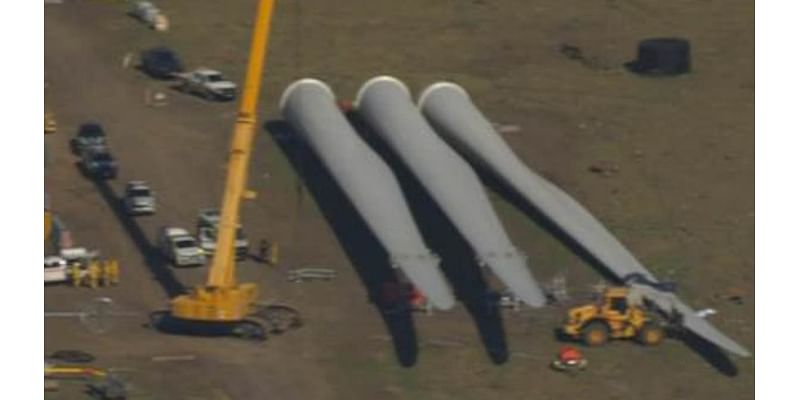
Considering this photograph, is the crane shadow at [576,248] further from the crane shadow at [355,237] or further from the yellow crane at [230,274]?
the yellow crane at [230,274]

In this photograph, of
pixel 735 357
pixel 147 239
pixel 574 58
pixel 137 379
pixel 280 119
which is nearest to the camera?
pixel 137 379

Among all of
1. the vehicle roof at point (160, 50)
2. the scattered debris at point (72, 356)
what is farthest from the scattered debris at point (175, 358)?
the vehicle roof at point (160, 50)

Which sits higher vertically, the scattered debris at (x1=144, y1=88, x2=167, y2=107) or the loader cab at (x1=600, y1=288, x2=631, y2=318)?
the scattered debris at (x1=144, y1=88, x2=167, y2=107)

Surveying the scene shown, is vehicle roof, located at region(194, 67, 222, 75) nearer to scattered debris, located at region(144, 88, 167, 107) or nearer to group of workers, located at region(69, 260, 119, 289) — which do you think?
scattered debris, located at region(144, 88, 167, 107)

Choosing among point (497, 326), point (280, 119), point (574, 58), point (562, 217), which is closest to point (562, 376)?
point (497, 326)

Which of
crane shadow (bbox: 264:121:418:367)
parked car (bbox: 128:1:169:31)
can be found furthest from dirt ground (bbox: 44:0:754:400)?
parked car (bbox: 128:1:169:31)

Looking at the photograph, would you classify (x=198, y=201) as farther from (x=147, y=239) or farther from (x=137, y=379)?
(x=137, y=379)
